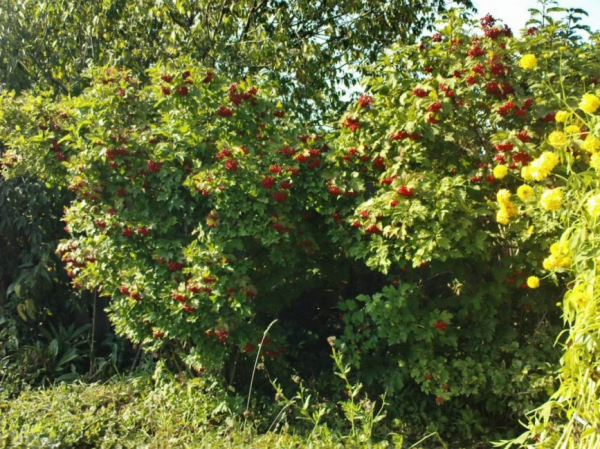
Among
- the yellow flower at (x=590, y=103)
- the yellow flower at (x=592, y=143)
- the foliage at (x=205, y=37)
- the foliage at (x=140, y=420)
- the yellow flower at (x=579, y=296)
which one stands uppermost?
the foliage at (x=205, y=37)

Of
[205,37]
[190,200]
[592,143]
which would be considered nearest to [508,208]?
[592,143]

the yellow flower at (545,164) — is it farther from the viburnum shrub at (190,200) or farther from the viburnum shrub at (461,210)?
the viburnum shrub at (190,200)

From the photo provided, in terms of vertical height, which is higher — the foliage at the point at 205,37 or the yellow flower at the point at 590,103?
the foliage at the point at 205,37

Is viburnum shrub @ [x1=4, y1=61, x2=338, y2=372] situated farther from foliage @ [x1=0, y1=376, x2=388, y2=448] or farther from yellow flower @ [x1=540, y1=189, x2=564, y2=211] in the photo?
yellow flower @ [x1=540, y1=189, x2=564, y2=211]

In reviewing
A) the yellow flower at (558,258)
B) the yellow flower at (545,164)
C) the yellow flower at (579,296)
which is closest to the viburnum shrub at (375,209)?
the yellow flower at (545,164)

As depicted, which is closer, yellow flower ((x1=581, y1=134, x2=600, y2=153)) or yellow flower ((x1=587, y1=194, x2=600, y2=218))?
yellow flower ((x1=587, y1=194, x2=600, y2=218))

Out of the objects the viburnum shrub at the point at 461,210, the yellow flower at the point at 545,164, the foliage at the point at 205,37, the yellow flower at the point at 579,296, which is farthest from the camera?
the foliage at the point at 205,37

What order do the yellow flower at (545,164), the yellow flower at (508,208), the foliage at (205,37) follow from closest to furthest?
the yellow flower at (545,164) < the yellow flower at (508,208) < the foliage at (205,37)

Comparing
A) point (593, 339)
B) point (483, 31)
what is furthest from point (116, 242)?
point (593, 339)

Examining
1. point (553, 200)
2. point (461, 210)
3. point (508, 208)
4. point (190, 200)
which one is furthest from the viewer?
point (190, 200)

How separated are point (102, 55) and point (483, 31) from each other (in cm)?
389

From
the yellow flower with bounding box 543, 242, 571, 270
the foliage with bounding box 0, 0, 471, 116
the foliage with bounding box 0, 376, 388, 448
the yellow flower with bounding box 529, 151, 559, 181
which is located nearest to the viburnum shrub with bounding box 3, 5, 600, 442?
the foliage with bounding box 0, 376, 388, 448

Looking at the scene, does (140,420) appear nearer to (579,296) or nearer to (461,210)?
(461,210)

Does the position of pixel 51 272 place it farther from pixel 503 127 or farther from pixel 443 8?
pixel 443 8
